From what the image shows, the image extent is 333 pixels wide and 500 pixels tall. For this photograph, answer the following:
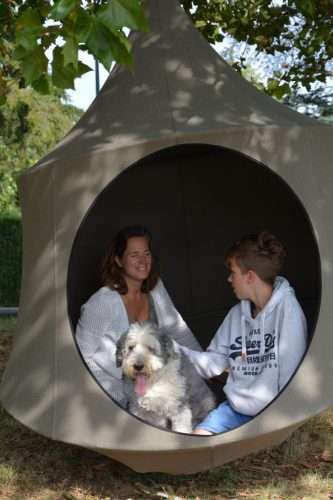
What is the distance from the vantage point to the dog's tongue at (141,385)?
4.24 m

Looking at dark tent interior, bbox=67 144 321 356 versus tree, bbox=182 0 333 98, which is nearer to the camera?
dark tent interior, bbox=67 144 321 356

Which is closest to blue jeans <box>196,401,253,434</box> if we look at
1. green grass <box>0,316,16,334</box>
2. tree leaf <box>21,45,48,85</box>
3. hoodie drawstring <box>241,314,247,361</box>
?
hoodie drawstring <box>241,314,247,361</box>

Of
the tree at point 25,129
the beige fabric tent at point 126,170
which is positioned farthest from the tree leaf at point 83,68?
the tree at point 25,129

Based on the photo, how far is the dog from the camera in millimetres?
4152

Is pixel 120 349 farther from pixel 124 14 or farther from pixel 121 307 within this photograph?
pixel 124 14

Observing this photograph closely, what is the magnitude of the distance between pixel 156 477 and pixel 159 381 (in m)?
0.68

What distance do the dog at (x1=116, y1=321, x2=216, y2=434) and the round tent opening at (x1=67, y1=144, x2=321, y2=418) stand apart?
1.73m

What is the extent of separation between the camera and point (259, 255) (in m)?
4.23

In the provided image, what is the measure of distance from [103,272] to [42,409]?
110cm

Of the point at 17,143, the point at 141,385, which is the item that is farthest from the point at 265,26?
the point at 17,143

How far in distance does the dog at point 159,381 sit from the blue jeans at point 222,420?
0.16m

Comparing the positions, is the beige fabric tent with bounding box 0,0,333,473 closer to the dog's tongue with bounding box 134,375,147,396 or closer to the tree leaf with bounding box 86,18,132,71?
the dog's tongue with bounding box 134,375,147,396

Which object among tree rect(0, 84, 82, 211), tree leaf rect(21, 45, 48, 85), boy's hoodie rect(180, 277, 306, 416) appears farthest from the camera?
tree rect(0, 84, 82, 211)

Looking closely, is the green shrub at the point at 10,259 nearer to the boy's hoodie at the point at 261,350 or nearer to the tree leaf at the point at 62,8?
the boy's hoodie at the point at 261,350
